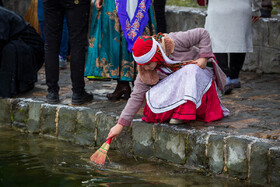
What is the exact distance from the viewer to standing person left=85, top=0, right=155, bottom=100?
17.1 feet

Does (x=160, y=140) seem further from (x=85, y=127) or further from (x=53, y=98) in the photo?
(x=53, y=98)

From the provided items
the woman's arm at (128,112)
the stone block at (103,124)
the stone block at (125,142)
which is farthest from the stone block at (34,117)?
the woman's arm at (128,112)

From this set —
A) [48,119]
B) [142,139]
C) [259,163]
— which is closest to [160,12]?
[48,119]

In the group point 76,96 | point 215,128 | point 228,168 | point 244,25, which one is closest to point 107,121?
point 76,96

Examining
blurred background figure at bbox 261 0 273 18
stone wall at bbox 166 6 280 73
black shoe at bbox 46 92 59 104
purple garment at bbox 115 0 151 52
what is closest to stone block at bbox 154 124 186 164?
purple garment at bbox 115 0 151 52

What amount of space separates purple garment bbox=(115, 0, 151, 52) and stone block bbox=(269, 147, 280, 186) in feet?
7.19

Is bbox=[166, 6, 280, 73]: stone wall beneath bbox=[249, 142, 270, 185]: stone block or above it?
above

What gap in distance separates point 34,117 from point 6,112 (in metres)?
0.50

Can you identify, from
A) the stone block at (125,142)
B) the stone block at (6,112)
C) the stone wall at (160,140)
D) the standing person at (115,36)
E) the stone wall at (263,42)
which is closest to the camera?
the stone wall at (160,140)

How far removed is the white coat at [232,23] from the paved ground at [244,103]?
21.7 inches

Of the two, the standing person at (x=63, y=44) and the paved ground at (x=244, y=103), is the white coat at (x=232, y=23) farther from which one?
the standing person at (x=63, y=44)

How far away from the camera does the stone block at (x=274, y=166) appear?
3520 millimetres

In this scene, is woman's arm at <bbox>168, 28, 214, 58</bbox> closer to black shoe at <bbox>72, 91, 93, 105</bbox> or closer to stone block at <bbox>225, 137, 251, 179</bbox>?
stone block at <bbox>225, 137, 251, 179</bbox>

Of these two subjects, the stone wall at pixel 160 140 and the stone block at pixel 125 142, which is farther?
the stone block at pixel 125 142
